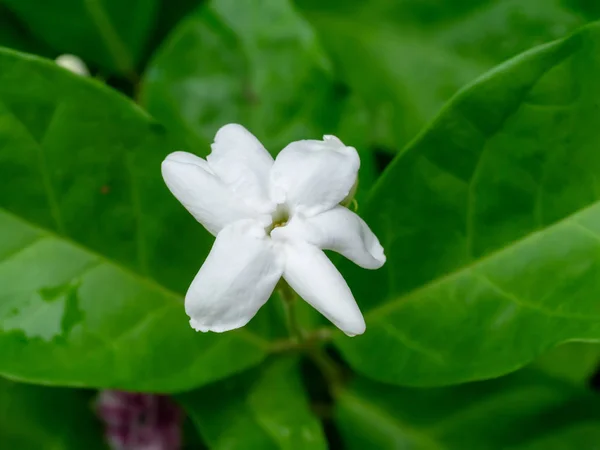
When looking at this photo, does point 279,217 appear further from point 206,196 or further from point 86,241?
point 86,241

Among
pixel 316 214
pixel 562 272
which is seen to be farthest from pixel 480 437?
pixel 316 214

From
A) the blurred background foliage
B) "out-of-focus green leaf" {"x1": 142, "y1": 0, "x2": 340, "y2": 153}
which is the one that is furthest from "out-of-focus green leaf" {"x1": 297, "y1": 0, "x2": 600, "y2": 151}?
"out-of-focus green leaf" {"x1": 142, "y1": 0, "x2": 340, "y2": 153}

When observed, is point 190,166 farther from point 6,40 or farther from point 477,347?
point 6,40

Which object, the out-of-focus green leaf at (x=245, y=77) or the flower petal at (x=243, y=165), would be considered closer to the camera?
the flower petal at (x=243, y=165)

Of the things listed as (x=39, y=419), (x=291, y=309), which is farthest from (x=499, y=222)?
(x=39, y=419)

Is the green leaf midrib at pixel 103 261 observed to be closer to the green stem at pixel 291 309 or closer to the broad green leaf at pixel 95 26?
the green stem at pixel 291 309

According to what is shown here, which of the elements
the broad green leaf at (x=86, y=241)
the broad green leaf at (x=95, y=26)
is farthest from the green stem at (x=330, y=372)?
the broad green leaf at (x=95, y=26)
